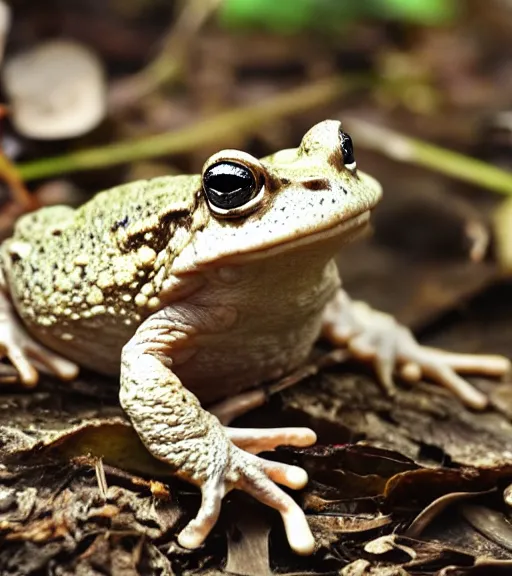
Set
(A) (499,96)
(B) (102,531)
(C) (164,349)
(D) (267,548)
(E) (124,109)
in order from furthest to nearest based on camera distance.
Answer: (A) (499,96) → (E) (124,109) → (C) (164,349) → (D) (267,548) → (B) (102,531)

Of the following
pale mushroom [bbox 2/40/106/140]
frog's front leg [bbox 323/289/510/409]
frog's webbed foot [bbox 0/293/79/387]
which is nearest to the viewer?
frog's webbed foot [bbox 0/293/79/387]

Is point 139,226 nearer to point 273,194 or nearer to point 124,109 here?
point 273,194

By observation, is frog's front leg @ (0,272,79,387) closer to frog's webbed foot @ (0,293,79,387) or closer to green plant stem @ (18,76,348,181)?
frog's webbed foot @ (0,293,79,387)

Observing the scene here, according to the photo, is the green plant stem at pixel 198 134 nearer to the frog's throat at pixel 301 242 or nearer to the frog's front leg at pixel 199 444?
the frog's front leg at pixel 199 444

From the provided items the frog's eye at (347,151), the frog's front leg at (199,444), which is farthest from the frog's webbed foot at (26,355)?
the frog's eye at (347,151)

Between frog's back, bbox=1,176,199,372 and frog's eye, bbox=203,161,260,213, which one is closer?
frog's eye, bbox=203,161,260,213

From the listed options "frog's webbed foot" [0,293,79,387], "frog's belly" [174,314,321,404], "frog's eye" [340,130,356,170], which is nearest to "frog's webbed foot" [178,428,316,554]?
"frog's belly" [174,314,321,404]

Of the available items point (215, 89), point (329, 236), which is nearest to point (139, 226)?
point (329, 236)

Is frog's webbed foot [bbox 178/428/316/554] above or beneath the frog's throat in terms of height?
beneath
